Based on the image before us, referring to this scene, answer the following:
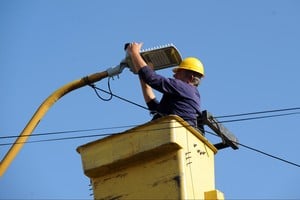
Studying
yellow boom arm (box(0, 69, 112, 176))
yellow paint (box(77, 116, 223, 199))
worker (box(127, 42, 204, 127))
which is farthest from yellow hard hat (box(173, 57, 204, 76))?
yellow paint (box(77, 116, 223, 199))

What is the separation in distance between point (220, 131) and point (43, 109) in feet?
6.95

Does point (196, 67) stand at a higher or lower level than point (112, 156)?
higher

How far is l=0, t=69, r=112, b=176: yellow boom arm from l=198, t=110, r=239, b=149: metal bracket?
1146 millimetres

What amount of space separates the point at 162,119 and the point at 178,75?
159cm

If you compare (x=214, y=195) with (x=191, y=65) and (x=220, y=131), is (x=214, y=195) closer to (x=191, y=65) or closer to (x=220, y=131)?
(x=220, y=131)

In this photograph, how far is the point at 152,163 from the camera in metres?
7.04

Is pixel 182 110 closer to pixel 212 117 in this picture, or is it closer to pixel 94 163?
pixel 212 117

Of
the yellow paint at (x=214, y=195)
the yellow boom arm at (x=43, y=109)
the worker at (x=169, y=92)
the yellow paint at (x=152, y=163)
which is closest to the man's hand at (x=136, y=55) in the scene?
the worker at (x=169, y=92)

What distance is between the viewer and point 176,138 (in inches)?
269

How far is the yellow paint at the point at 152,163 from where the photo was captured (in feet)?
22.4

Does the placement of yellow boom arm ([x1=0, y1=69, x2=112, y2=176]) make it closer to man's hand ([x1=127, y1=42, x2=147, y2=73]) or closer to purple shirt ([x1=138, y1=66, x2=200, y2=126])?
man's hand ([x1=127, y1=42, x2=147, y2=73])

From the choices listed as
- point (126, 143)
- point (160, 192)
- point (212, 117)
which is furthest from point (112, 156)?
point (212, 117)

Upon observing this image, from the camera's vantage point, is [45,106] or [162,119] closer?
[162,119]

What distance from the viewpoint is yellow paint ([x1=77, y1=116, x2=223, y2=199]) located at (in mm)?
6812
